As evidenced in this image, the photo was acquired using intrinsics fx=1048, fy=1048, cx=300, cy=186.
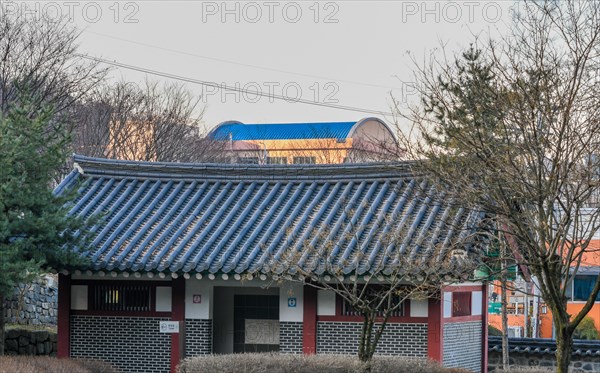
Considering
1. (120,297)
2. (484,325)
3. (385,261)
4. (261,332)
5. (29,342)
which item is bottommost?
(29,342)

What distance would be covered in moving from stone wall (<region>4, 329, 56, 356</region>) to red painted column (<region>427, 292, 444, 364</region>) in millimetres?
10752

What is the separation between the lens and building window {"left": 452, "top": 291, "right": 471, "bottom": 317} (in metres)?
23.8

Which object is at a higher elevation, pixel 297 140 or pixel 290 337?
pixel 297 140

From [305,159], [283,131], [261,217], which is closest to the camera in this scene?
[261,217]

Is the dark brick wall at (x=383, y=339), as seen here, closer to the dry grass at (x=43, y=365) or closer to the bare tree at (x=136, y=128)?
the dry grass at (x=43, y=365)

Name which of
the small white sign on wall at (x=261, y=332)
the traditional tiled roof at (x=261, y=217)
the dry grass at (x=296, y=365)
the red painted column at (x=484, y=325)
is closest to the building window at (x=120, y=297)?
the traditional tiled roof at (x=261, y=217)

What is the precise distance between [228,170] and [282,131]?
111 feet

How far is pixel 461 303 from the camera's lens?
24266 millimetres

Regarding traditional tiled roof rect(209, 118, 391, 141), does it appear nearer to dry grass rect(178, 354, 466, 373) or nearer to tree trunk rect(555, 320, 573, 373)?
dry grass rect(178, 354, 466, 373)

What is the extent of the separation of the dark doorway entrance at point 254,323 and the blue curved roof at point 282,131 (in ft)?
101

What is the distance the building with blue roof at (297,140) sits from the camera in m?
55.8

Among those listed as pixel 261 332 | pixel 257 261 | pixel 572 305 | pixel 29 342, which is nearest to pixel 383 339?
pixel 257 261

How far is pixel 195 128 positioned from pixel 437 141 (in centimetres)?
3333

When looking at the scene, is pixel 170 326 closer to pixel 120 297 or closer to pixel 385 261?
pixel 120 297
